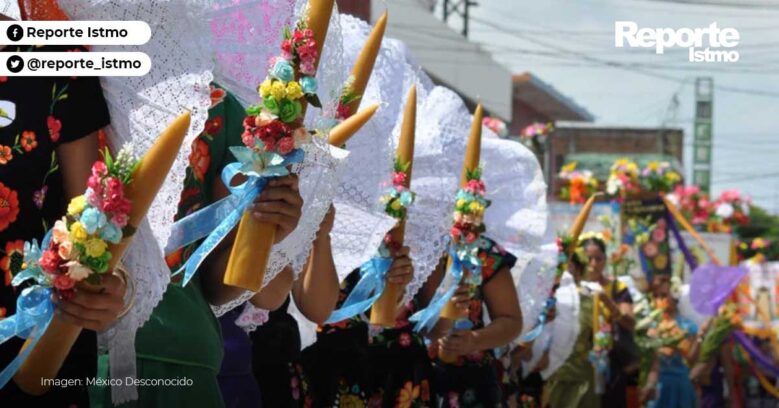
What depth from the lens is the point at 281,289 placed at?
13.0ft

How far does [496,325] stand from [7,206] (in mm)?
4163

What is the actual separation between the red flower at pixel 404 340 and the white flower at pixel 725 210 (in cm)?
1569

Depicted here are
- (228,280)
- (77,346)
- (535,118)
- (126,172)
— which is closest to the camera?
(126,172)

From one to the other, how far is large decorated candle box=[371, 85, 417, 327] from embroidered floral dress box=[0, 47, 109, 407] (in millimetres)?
2369

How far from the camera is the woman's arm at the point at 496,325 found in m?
6.77

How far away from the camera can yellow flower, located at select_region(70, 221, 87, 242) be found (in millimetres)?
2791

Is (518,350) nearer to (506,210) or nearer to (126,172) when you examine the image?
(506,210)

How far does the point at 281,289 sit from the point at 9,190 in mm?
1140

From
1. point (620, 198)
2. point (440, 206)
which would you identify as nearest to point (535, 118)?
point (620, 198)

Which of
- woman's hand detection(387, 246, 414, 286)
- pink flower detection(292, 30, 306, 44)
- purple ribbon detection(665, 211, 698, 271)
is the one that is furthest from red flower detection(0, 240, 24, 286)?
purple ribbon detection(665, 211, 698, 271)

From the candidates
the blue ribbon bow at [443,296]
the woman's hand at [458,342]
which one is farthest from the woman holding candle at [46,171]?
the woman's hand at [458,342]

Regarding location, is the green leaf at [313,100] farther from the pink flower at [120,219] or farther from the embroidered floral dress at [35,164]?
the pink flower at [120,219]

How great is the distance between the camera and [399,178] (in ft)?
17.8

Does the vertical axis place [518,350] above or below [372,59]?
below
